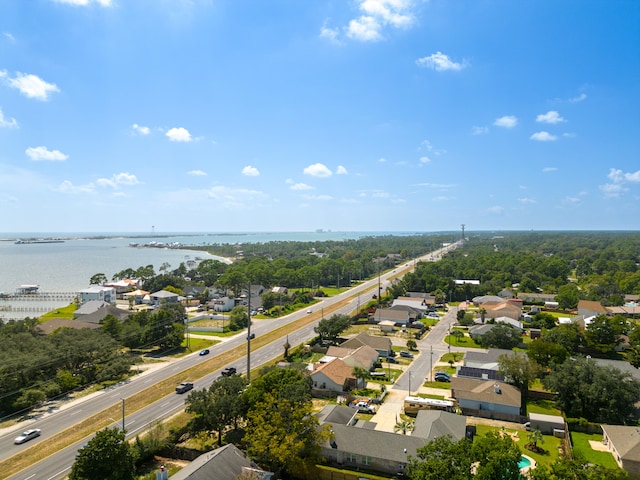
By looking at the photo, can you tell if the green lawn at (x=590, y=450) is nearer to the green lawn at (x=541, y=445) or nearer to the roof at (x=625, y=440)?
the roof at (x=625, y=440)

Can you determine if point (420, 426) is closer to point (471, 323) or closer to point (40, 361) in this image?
point (40, 361)

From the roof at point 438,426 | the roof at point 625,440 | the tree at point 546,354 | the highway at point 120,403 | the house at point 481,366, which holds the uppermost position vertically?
the tree at point 546,354

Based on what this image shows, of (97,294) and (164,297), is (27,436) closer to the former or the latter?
(164,297)

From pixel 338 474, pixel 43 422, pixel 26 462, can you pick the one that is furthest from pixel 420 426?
pixel 43 422

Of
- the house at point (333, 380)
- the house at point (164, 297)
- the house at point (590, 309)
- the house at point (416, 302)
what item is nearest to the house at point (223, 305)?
the house at point (164, 297)

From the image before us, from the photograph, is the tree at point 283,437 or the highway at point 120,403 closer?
the tree at point 283,437
